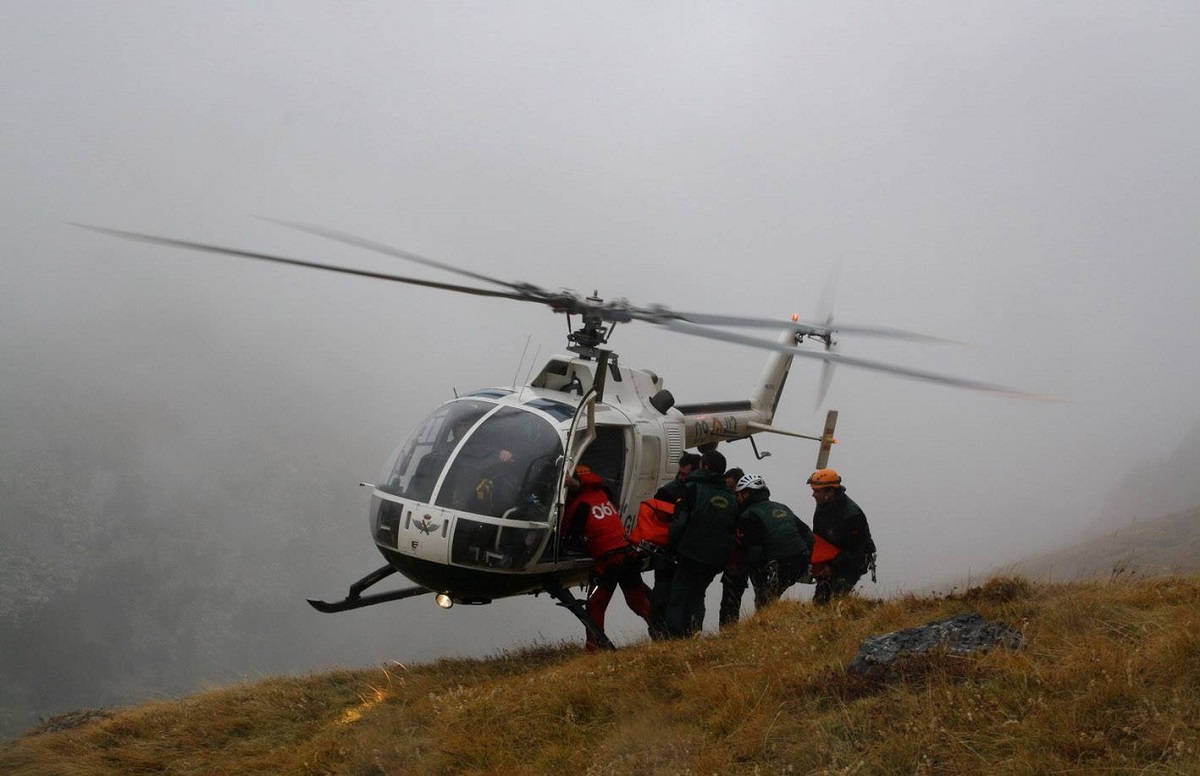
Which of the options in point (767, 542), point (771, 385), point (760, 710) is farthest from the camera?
point (771, 385)

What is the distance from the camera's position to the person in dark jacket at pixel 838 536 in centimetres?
855

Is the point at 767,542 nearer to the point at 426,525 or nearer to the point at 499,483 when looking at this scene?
the point at 499,483

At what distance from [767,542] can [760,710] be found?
3.71 metres

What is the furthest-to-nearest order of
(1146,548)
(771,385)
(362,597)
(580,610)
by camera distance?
(1146,548) → (771,385) → (362,597) → (580,610)

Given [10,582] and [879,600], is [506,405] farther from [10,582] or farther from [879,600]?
[10,582]

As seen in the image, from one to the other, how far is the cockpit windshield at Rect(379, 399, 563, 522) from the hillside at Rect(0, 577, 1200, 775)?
1.48m

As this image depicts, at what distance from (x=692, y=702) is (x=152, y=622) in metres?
185

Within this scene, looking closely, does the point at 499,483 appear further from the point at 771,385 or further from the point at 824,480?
the point at 771,385

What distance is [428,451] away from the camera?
30.7 feet

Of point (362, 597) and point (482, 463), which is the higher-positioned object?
point (482, 463)

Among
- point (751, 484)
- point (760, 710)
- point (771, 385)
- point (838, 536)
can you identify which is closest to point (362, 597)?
point (751, 484)

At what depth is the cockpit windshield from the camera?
900cm

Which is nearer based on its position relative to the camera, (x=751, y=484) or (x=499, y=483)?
(x=499, y=483)

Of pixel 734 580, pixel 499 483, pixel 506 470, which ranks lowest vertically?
pixel 734 580
